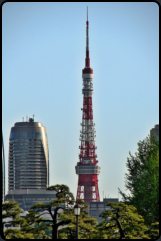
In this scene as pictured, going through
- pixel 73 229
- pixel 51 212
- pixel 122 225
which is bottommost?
pixel 73 229

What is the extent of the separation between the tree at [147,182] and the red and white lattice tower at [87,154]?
124863 mm

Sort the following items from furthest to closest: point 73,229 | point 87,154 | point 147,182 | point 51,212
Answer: point 87,154 < point 147,182 < point 73,229 < point 51,212

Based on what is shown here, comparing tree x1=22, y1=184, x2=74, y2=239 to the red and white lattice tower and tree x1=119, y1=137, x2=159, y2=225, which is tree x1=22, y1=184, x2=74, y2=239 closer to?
tree x1=119, y1=137, x2=159, y2=225

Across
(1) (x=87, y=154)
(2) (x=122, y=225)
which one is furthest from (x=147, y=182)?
(1) (x=87, y=154)

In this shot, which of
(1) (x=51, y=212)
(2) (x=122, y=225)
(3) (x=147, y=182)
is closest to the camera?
(1) (x=51, y=212)

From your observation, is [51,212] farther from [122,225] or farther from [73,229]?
[122,225]

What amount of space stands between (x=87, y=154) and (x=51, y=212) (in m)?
147

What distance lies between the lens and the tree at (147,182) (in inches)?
1369

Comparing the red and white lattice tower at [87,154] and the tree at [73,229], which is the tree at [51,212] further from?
the red and white lattice tower at [87,154]

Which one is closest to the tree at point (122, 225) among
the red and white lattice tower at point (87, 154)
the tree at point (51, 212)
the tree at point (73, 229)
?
the tree at point (73, 229)

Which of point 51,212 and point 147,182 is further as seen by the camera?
point 147,182

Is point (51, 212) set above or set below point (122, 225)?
above

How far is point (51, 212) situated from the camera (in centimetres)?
2878

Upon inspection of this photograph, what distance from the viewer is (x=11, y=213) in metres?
28.7
